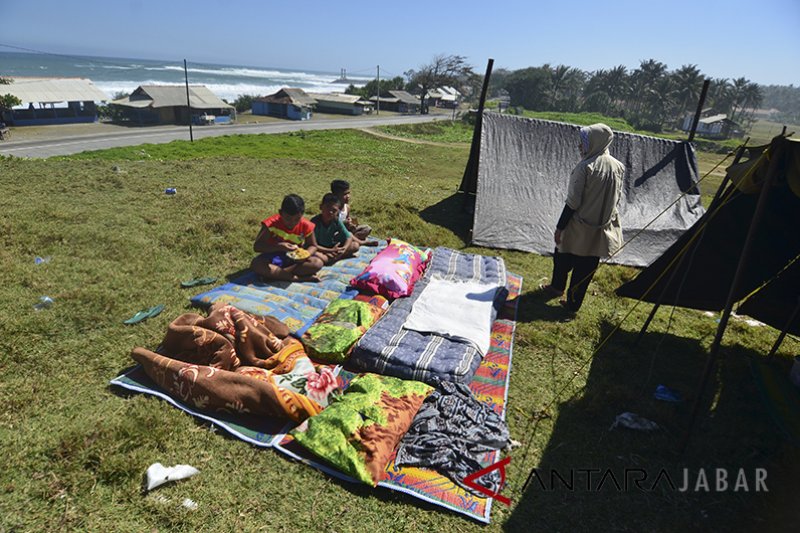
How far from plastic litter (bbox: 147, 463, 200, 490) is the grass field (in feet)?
0.19

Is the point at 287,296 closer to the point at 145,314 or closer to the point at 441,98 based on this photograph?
the point at 145,314

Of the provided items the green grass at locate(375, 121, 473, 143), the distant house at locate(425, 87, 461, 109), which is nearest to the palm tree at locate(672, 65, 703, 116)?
the distant house at locate(425, 87, 461, 109)

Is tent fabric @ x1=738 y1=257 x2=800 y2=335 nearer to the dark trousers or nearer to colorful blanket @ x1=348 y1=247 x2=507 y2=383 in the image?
the dark trousers

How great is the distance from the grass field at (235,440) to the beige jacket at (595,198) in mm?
1009

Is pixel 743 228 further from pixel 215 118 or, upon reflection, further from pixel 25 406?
pixel 215 118

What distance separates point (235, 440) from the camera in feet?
10.8

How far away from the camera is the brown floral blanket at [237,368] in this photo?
3.45 m

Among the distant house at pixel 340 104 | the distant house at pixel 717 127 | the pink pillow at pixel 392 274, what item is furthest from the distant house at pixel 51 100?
the distant house at pixel 717 127

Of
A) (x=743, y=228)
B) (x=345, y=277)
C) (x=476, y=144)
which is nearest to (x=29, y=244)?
(x=345, y=277)

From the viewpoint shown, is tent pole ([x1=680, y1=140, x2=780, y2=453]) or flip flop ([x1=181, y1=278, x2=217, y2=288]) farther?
flip flop ([x1=181, y1=278, x2=217, y2=288])

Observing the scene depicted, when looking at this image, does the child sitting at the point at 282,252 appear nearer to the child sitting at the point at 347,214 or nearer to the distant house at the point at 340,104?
the child sitting at the point at 347,214

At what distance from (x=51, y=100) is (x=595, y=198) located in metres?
42.3

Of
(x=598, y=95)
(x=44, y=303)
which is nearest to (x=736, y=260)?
(x=44, y=303)

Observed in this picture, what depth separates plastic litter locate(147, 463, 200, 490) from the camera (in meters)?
2.85
